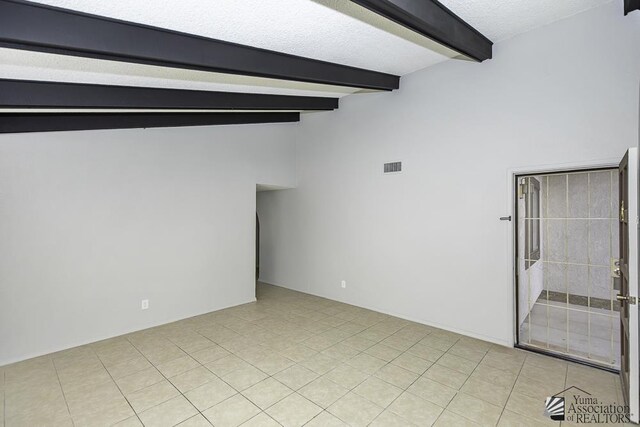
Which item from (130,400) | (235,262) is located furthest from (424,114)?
(130,400)

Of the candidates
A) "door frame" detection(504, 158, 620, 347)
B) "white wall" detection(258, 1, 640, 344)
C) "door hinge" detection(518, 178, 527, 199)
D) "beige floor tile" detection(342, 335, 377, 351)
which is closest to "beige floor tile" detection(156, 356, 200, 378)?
"beige floor tile" detection(342, 335, 377, 351)

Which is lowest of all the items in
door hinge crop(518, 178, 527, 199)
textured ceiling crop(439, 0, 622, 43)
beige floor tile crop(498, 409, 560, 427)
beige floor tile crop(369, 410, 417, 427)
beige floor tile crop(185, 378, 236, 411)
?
beige floor tile crop(498, 409, 560, 427)

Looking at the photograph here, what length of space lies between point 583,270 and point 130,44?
656 centimetres

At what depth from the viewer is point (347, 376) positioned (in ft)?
10.0

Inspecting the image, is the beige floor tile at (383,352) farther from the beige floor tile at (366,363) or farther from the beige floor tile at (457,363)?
the beige floor tile at (457,363)

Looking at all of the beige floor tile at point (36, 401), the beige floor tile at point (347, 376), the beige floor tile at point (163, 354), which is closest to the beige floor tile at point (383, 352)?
the beige floor tile at point (347, 376)

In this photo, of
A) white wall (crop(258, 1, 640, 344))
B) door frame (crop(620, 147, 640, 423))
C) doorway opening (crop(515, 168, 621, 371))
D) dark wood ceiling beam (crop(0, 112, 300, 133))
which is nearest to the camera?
door frame (crop(620, 147, 640, 423))

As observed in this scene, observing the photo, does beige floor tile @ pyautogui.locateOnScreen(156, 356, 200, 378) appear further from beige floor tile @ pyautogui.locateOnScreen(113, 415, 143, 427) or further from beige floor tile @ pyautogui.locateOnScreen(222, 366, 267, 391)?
beige floor tile @ pyautogui.locateOnScreen(113, 415, 143, 427)

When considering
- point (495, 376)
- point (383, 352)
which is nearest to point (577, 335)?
point (495, 376)

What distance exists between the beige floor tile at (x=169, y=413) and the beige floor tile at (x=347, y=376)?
1.25 meters

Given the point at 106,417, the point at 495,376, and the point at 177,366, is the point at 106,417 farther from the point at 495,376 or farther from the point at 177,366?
the point at 495,376

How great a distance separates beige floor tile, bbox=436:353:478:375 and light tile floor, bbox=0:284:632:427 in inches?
0.4

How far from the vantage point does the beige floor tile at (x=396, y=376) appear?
9.57ft

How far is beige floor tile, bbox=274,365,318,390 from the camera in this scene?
2920mm
